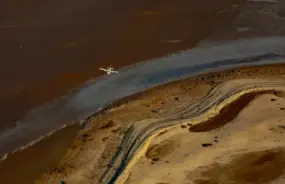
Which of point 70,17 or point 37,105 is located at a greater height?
point 70,17

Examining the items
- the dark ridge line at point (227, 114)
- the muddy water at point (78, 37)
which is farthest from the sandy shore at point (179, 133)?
the muddy water at point (78, 37)

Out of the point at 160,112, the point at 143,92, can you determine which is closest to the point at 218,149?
the point at 160,112

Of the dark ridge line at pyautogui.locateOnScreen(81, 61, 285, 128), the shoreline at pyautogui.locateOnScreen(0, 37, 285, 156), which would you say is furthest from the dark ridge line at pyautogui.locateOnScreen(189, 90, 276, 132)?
the shoreline at pyautogui.locateOnScreen(0, 37, 285, 156)

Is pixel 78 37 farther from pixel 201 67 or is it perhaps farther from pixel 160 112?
pixel 160 112

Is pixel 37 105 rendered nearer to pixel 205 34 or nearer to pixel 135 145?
pixel 135 145

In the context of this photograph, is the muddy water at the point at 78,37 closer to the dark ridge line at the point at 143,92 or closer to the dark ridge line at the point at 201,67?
the dark ridge line at the point at 201,67

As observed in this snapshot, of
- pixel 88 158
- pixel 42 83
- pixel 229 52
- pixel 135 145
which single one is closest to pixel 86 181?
pixel 88 158

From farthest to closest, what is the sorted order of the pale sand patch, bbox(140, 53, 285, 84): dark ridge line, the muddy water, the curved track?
bbox(140, 53, 285, 84): dark ridge line → the muddy water → the curved track → the pale sand patch

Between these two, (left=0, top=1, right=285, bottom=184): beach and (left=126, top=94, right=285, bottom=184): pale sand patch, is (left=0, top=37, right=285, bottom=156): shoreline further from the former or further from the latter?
(left=126, top=94, right=285, bottom=184): pale sand patch
